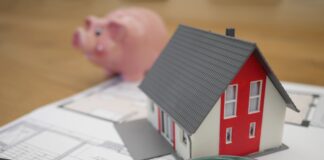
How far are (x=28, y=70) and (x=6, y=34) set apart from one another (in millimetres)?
794

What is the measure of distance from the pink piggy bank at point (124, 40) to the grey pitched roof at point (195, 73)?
0.34 meters

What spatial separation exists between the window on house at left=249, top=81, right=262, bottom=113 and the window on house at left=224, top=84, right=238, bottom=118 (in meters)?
0.04

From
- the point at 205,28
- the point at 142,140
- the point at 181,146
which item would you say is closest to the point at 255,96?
the point at 181,146

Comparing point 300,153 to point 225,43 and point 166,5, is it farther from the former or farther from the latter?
point 166,5

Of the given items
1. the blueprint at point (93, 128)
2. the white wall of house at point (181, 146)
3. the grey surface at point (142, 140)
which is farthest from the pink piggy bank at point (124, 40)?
the white wall of house at point (181, 146)

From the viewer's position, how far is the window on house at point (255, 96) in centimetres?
69

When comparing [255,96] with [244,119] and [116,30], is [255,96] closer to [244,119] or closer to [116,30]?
[244,119]

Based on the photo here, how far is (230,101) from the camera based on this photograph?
670 millimetres

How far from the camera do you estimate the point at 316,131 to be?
32.5 inches

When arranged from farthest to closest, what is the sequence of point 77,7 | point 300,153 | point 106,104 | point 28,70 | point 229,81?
point 77,7 < point 28,70 < point 106,104 < point 300,153 < point 229,81

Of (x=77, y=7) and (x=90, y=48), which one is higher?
(x=77, y=7)

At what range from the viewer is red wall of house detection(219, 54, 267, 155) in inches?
26.2

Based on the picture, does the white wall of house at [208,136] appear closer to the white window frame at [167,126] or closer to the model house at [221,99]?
the model house at [221,99]

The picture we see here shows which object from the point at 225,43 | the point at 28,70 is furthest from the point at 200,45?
the point at 28,70
